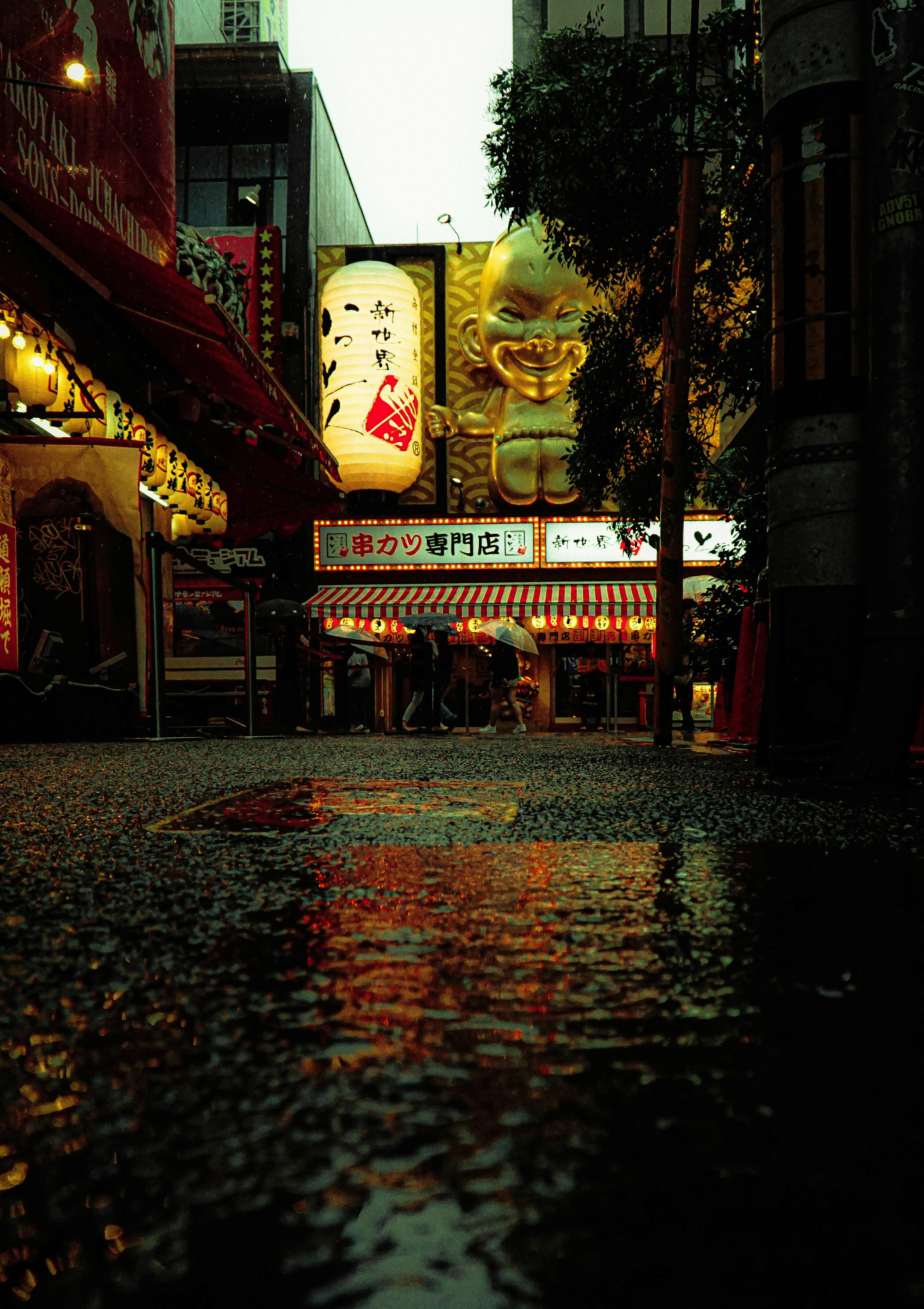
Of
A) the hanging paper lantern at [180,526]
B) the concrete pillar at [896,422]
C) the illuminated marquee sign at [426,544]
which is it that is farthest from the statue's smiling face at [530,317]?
the concrete pillar at [896,422]

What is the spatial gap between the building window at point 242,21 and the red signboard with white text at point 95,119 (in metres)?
11.1

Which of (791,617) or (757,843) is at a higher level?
(791,617)

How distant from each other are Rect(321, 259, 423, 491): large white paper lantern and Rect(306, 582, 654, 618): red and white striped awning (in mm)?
1932

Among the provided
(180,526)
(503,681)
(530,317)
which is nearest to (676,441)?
(503,681)

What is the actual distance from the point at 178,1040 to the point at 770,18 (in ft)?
10.2

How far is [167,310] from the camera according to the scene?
775 centimetres

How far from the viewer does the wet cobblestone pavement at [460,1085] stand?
31 centimetres

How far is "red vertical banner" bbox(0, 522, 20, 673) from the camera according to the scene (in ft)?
20.5

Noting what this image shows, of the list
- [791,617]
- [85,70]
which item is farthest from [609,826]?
[85,70]

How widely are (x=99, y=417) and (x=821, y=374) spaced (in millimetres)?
5475

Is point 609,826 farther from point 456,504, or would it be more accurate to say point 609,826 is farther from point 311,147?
point 311,147

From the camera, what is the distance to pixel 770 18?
2.73 m

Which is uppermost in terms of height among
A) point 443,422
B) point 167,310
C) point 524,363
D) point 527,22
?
point 527,22

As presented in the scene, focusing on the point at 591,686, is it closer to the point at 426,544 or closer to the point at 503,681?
the point at 426,544
